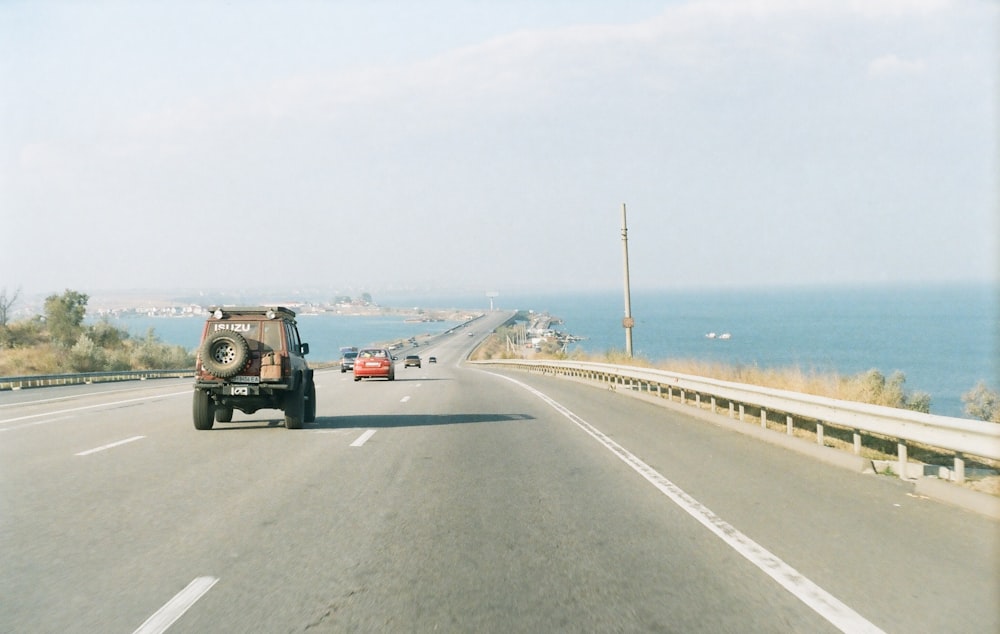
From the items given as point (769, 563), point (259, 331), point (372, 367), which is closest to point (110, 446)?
point (259, 331)

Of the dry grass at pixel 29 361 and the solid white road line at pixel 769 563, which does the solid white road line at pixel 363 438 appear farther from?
the dry grass at pixel 29 361

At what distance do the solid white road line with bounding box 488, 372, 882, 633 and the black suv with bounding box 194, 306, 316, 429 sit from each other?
691 cm

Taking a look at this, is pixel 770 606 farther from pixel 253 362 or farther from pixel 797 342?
pixel 797 342

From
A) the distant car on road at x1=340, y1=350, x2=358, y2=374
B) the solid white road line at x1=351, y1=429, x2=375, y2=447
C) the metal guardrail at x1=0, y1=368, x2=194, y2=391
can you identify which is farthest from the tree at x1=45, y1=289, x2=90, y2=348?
the solid white road line at x1=351, y1=429, x2=375, y2=447

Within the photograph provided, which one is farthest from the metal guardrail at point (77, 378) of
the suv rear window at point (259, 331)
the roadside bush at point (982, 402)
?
the roadside bush at point (982, 402)

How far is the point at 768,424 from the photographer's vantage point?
17.2m

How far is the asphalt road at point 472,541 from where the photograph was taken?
5383mm

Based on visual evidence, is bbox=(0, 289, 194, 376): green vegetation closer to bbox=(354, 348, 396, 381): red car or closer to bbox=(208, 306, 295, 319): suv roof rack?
bbox=(354, 348, 396, 381): red car

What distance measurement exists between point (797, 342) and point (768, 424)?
10894cm

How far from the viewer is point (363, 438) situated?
14844mm

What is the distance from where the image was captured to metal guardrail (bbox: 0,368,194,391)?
35875 mm

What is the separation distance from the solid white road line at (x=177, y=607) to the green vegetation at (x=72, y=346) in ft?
148

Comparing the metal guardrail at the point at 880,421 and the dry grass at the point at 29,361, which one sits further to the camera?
the dry grass at the point at 29,361

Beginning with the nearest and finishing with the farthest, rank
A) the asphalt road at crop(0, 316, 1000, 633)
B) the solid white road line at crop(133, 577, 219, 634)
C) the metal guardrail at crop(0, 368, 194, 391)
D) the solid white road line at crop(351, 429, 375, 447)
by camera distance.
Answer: the solid white road line at crop(133, 577, 219, 634)
the asphalt road at crop(0, 316, 1000, 633)
the solid white road line at crop(351, 429, 375, 447)
the metal guardrail at crop(0, 368, 194, 391)
